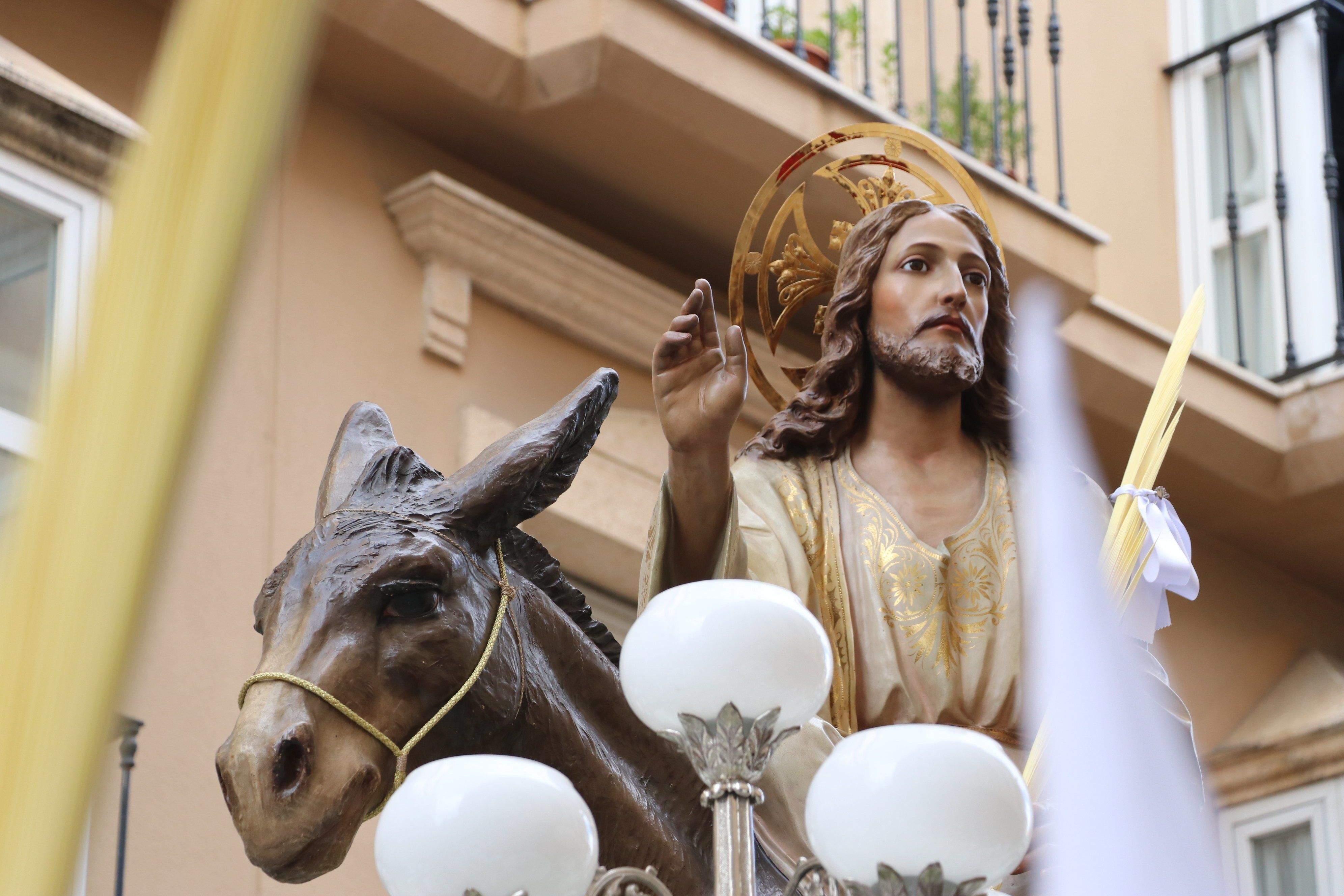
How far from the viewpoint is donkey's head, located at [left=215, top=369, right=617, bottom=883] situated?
2301mm

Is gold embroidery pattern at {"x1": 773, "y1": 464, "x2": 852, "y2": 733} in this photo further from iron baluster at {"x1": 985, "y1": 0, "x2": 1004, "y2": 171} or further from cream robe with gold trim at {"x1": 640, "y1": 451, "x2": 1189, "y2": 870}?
iron baluster at {"x1": 985, "y1": 0, "x2": 1004, "y2": 171}

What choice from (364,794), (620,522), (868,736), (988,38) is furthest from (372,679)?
(988,38)

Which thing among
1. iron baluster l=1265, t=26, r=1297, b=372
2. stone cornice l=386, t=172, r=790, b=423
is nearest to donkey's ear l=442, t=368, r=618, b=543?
stone cornice l=386, t=172, r=790, b=423

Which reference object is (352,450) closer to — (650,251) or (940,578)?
(940,578)

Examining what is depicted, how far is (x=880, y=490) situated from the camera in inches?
137

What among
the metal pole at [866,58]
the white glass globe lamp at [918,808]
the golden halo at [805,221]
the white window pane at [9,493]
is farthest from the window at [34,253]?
the metal pole at [866,58]

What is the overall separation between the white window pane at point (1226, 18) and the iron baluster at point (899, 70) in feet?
6.92

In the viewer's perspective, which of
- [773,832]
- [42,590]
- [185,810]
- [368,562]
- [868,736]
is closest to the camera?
[42,590]

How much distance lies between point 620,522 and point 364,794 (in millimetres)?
4516

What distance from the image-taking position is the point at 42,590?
0.56 metres

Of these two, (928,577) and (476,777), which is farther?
(928,577)

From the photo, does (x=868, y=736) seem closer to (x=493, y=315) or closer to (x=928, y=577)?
(x=928, y=577)

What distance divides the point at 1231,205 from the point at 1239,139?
0.68 m

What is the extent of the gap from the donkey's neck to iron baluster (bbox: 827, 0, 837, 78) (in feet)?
17.3
